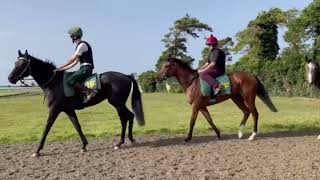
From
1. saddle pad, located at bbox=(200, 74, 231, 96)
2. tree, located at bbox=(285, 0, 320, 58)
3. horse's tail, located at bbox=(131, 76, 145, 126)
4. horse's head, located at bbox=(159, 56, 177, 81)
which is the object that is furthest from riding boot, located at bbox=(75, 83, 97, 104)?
tree, located at bbox=(285, 0, 320, 58)

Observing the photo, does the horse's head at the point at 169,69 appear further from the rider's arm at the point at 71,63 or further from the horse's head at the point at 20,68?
the horse's head at the point at 20,68

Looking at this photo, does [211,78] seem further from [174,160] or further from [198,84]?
[174,160]

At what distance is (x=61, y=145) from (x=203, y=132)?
3959 millimetres

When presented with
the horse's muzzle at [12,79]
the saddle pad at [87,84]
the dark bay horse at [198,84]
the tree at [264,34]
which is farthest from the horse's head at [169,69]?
the tree at [264,34]

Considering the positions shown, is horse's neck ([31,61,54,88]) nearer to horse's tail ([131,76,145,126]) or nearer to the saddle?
horse's tail ([131,76,145,126])

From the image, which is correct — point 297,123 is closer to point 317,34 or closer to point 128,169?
point 128,169

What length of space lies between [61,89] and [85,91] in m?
0.50

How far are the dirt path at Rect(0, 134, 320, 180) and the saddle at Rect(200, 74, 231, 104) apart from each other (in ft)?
3.53

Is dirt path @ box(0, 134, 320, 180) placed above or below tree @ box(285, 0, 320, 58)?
below

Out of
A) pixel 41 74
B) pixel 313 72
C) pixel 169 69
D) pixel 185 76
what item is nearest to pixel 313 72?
pixel 313 72

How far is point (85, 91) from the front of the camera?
1063 centimetres

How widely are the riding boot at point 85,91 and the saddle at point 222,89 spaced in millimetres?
2562

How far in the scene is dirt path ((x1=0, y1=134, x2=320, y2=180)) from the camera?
7875 mm

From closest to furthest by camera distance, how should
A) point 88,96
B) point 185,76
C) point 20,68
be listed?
point 20,68 → point 88,96 → point 185,76
